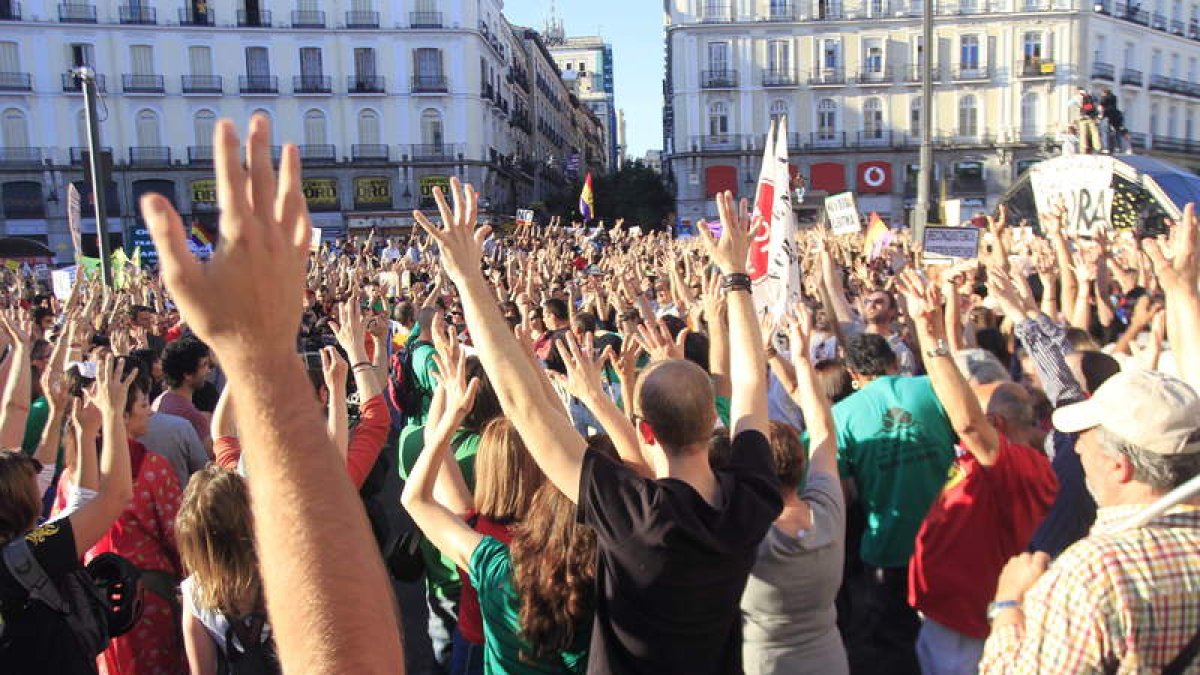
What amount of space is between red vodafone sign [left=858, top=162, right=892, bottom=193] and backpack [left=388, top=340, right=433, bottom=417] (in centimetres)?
4388

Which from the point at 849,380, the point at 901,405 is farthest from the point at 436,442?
the point at 849,380

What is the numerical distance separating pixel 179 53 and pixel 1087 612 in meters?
47.7

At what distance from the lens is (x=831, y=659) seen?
283 centimetres

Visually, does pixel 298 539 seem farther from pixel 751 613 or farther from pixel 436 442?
pixel 751 613

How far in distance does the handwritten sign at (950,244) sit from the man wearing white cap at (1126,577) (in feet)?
25.1

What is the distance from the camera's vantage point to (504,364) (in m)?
2.45

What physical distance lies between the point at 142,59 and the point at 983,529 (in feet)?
154

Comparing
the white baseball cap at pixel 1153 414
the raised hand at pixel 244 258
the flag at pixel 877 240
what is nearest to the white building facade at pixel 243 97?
the flag at pixel 877 240

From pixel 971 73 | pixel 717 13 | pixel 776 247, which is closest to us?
pixel 776 247

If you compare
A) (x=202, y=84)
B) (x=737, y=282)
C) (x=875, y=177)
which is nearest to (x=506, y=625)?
(x=737, y=282)

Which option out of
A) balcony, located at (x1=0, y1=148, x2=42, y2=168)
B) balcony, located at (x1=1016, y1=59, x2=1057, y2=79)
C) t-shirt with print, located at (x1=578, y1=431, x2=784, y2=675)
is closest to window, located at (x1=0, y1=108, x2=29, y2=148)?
balcony, located at (x1=0, y1=148, x2=42, y2=168)

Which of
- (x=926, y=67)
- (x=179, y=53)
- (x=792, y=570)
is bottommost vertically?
(x=792, y=570)

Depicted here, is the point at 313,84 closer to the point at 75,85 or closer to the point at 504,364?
the point at 75,85

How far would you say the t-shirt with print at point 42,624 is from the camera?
2.37 meters
